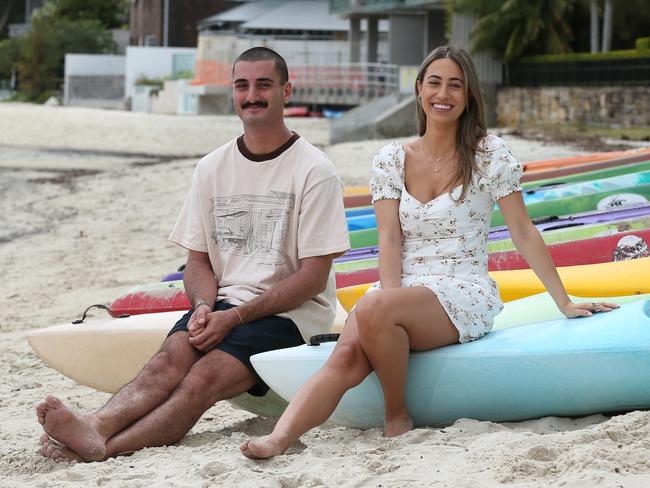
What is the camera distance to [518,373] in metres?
3.45

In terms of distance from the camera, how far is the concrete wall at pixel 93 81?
42750 millimetres

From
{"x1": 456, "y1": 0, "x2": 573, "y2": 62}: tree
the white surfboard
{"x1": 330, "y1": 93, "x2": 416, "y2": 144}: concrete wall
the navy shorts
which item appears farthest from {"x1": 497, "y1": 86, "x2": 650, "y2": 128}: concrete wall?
the navy shorts

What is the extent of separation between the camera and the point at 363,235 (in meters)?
6.66

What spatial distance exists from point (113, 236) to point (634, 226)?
547 centimetres

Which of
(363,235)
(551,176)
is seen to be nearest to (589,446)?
(363,235)

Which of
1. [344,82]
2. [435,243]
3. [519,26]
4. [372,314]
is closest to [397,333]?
[372,314]

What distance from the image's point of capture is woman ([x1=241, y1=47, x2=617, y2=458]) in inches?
131

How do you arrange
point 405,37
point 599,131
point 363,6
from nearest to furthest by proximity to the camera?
point 599,131 → point 405,37 → point 363,6

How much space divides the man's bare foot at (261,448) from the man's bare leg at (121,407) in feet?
1.47

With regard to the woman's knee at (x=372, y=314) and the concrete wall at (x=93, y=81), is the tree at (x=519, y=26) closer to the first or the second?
the woman's knee at (x=372, y=314)

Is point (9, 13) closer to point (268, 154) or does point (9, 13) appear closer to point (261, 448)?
point (268, 154)

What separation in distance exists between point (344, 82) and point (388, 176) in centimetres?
2636

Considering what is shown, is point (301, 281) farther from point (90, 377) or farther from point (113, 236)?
point (113, 236)

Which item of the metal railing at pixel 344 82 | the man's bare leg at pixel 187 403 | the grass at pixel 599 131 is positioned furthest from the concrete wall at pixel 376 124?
the man's bare leg at pixel 187 403
